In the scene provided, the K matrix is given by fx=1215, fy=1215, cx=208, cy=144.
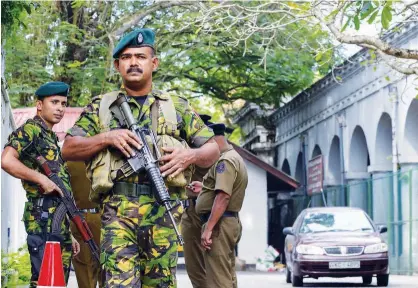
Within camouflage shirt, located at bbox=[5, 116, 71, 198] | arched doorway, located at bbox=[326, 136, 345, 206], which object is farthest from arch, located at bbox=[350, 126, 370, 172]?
camouflage shirt, located at bbox=[5, 116, 71, 198]

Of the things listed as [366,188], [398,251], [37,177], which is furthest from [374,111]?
[37,177]

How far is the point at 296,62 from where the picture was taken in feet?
117

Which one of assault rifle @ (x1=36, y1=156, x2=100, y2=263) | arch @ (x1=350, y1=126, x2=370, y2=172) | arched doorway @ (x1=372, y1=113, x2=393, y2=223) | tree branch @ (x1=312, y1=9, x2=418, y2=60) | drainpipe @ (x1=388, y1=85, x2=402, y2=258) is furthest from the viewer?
arch @ (x1=350, y1=126, x2=370, y2=172)

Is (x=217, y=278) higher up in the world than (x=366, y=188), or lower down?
lower down

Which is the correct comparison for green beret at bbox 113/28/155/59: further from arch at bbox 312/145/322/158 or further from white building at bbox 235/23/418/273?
arch at bbox 312/145/322/158

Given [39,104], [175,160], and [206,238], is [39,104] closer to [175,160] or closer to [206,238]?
[206,238]

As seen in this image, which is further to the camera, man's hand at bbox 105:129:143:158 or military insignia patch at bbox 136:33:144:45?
military insignia patch at bbox 136:33:144:45

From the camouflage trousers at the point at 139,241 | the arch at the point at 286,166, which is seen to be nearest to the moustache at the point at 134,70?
the camouflage trousers at the point at 139,241

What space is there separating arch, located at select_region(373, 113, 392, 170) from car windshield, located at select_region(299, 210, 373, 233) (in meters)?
8.94

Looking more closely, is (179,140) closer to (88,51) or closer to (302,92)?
(88,51)

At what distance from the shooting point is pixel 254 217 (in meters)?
36.7

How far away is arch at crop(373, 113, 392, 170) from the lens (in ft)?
102

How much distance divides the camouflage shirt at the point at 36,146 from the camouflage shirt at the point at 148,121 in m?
2.35

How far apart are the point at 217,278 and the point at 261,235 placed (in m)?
25.6
